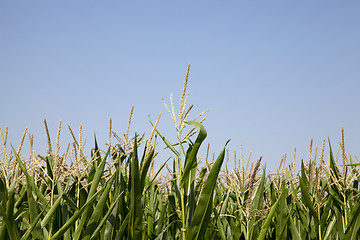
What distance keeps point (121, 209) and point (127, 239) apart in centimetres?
14

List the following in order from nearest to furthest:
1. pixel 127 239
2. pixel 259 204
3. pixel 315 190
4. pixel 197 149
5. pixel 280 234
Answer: pixel 197 149 < pixel 127 239 < pixel 280 234 < pixel 315 190 < pixel 259 204

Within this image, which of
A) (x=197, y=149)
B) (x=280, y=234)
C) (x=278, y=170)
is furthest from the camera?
(x=278, y=170)

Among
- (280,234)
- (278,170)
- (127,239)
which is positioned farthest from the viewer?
(278,170)

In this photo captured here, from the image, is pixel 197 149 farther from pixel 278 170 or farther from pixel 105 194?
pixel 278 170

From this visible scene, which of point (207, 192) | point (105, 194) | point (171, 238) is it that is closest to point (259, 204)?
point (171, 238)

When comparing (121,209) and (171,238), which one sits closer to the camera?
(121,209)

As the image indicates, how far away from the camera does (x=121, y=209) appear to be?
180cm

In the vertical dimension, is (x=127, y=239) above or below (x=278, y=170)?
below

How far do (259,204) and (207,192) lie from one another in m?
0.96

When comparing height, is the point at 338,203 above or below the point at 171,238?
above

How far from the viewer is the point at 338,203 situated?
2.40 m

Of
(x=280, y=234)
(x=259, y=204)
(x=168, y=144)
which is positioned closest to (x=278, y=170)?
(x=259, y=204)

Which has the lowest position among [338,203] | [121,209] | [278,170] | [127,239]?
[127,239]

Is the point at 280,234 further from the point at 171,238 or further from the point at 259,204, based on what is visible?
the point at 171,238
